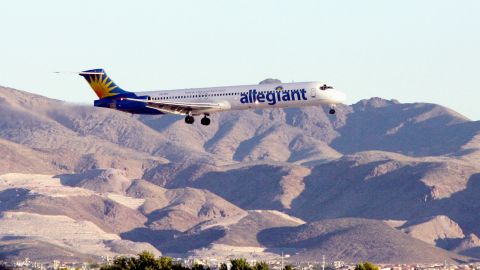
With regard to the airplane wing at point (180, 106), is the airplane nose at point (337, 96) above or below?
above

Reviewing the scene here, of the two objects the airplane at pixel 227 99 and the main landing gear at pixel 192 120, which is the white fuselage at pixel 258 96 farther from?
the main landing gear at pixel 192 120

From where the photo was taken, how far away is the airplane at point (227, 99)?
192 meters

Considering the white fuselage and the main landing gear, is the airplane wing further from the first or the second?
the main landing gear

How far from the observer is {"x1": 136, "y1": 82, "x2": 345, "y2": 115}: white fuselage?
19225 centimetres

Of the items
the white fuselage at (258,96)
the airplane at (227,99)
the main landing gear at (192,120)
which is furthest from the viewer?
the white fuselage at (258,96)

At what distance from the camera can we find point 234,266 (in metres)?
→ 151

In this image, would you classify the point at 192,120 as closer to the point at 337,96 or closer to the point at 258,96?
the point at 258,96

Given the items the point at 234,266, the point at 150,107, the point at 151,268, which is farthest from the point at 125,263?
the point at 150,107

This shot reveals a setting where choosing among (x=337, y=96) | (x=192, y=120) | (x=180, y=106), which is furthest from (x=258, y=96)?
(x=337, y=96)

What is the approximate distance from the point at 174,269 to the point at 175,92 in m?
45.2

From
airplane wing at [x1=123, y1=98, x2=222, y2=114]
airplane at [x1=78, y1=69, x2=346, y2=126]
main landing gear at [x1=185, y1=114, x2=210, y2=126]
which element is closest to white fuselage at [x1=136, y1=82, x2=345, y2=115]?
airplane at [x1=78, y1=69, x2=346, y2=126]

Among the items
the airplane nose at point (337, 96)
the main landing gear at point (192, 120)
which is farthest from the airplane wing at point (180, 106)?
the airplane nose at point (337, 96)

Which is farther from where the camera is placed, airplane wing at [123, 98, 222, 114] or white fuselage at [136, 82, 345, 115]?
white fuselage at [136, 82, 345, 115]

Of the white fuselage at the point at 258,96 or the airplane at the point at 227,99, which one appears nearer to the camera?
the airplane at the point at 227,99
